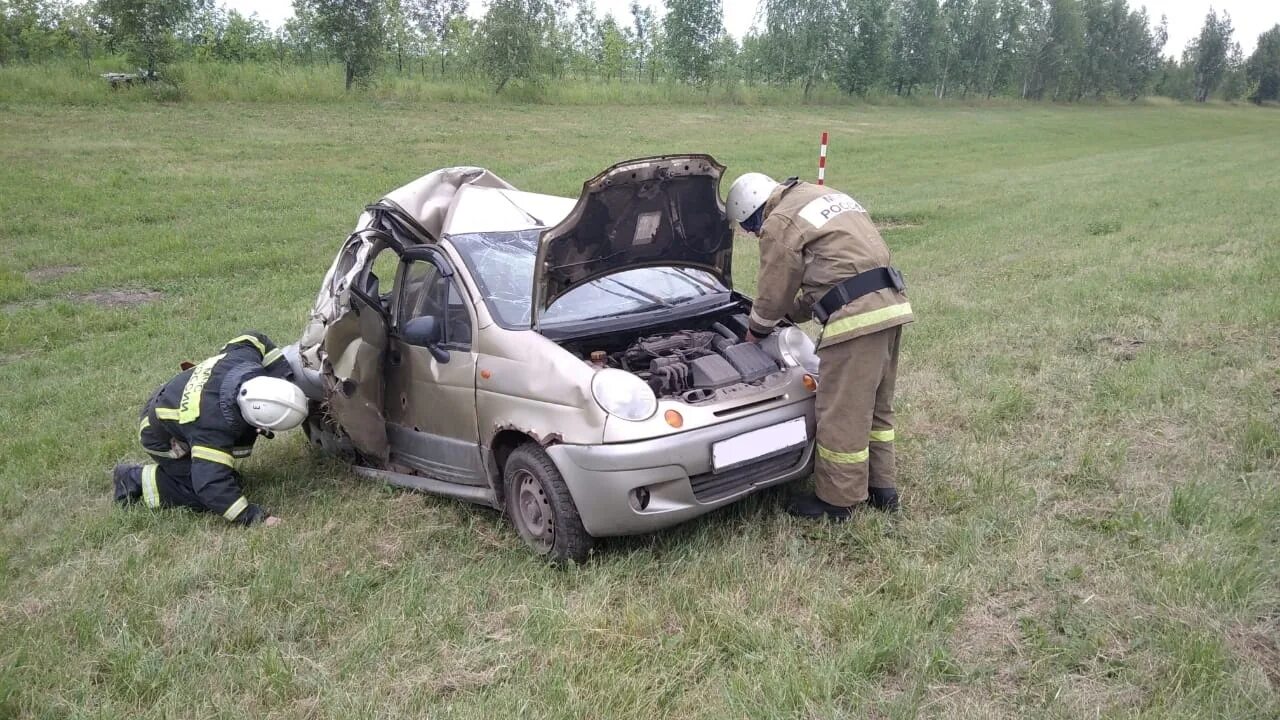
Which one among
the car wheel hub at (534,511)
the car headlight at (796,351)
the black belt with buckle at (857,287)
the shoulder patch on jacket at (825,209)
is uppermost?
the shoulder patch on jacket at (825,209)

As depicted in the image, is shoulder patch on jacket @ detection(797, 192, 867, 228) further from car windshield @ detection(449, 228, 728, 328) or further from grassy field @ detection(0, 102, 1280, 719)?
grassy field @ detection(0, 102, 1280, 719)

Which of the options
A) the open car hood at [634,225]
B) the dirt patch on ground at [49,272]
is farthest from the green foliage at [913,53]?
the open car hood at [634,225]

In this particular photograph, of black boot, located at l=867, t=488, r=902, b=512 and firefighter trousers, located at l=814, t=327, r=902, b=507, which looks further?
black boot, located at l=867, t=488, r=902, b=512

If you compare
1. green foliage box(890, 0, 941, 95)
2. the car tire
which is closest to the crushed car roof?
the car tire

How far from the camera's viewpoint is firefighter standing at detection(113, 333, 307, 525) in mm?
4539

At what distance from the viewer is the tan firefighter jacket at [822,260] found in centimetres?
402

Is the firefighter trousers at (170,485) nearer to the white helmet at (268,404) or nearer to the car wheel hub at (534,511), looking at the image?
the white helmet at (268,404)

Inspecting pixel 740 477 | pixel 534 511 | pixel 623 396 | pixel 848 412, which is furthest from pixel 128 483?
pixel 848 412

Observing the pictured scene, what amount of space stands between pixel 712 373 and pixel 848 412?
64 cm

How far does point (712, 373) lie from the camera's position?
420cm

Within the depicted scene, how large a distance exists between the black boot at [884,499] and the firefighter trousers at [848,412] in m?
0.20

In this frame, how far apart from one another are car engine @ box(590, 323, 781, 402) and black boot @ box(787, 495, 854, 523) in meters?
0.63

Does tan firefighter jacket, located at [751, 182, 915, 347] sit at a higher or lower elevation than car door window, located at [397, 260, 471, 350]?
higher

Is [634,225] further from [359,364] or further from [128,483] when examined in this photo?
[128,483]
